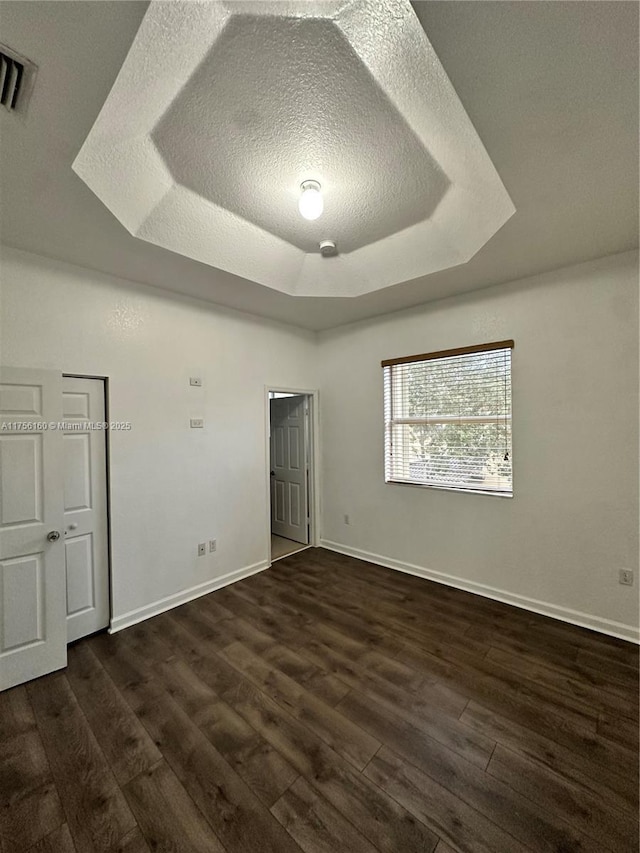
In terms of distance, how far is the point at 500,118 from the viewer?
4.58 ft

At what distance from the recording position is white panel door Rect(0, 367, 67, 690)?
82.4 inches

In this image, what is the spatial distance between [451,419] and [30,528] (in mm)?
3408

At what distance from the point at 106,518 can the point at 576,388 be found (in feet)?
12.6

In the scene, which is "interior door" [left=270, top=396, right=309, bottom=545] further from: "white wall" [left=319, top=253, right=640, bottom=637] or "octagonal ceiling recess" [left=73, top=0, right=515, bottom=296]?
"octagonal ceiling recess" [left=73, top=0, right=515, bottom=296]

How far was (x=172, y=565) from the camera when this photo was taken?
3.01m

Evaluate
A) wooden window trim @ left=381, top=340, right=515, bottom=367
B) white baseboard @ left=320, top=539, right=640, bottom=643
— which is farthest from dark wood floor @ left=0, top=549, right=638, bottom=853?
wooden window trim @ left=381, top=340, right=515, bottom=367

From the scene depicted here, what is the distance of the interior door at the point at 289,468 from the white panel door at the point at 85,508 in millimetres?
2323

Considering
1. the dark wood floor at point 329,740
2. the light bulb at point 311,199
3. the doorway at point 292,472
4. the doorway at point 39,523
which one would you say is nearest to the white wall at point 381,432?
the doorway at point 39,523

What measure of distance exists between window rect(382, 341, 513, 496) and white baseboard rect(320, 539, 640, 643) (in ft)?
2.90

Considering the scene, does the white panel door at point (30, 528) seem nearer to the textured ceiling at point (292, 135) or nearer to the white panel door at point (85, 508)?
the white panel door at point (85, 508)

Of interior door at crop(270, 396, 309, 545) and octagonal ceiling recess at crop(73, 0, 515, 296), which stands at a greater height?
octagonal ceiling recess at crop(73, 0, 515, 296)

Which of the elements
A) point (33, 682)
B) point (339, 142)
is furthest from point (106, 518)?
Result: point (339, 142)

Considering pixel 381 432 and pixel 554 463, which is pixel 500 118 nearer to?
pixel 554 463

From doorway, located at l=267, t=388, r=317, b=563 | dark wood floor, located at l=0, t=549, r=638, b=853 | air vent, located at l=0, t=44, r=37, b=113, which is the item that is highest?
air vent, located at l=0, t=44, r=37, b=113
